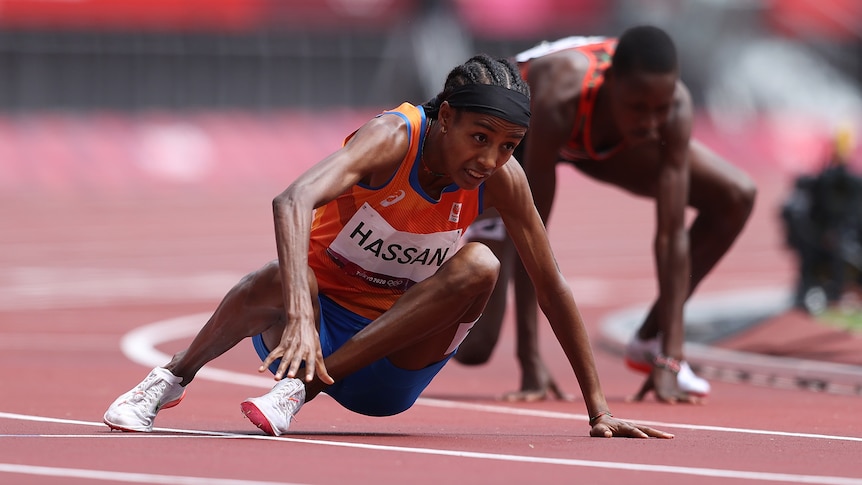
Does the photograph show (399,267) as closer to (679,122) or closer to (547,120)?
(547,120)

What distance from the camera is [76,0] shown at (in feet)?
99.0

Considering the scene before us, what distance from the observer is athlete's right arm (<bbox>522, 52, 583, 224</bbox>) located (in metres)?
8.48

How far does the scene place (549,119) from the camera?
848 centimetres

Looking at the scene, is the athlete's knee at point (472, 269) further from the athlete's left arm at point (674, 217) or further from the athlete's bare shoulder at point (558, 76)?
the athlete's left arm at point (674, 217)

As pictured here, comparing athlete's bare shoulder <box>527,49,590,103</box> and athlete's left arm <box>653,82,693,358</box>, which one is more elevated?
athlete's bare shoulder <box>527,49,590,103</box>

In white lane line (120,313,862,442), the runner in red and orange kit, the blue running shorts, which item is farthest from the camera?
the runner in red and orange kit

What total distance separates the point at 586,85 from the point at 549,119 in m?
0.29

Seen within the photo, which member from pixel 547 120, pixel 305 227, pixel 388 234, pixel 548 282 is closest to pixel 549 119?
pixel 547 120

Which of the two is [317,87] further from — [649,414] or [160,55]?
[649,414]

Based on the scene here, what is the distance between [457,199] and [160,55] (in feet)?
84.7

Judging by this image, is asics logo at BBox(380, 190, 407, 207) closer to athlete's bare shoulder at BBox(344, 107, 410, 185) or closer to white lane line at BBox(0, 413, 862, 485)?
athlete's bare shoulder at BBox(344, 107, 410, 185)

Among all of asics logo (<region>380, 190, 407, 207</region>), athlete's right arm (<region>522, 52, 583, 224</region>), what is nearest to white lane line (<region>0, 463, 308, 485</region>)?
asics logo (<region>380, 190, 407, 207</region>)

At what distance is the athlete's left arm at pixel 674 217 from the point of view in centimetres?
851

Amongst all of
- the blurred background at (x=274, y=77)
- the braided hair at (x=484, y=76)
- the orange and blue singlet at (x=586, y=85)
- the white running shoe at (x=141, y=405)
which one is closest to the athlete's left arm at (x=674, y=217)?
the orange and blue singlet at (x=586, y=85)
